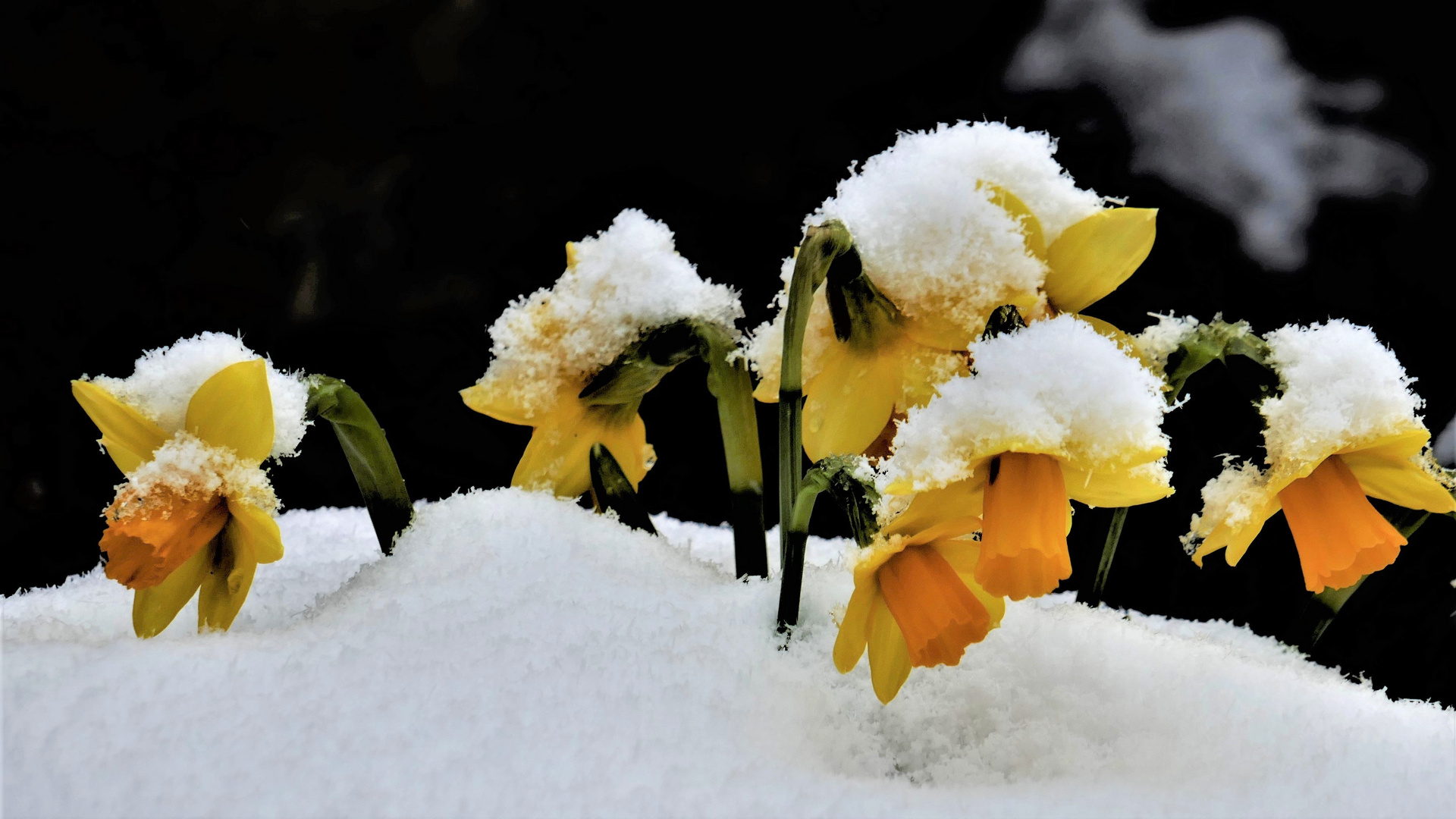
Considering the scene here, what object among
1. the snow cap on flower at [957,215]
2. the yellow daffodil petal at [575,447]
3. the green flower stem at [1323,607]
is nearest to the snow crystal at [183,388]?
the yellow daffodil petal at [575,447]

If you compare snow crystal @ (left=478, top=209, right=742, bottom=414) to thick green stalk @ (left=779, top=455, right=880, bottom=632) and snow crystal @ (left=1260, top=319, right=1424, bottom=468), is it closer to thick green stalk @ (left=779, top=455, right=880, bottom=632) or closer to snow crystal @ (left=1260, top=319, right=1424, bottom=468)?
thick green stalk @ (left=779, top=455, right=880, bottom=632)

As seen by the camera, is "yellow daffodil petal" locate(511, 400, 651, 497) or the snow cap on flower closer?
the snow cap on flower

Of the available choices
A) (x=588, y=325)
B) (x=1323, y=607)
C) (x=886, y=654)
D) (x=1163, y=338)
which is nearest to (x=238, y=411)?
(x=588, y=325)

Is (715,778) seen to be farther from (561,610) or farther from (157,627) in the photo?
(157,627)

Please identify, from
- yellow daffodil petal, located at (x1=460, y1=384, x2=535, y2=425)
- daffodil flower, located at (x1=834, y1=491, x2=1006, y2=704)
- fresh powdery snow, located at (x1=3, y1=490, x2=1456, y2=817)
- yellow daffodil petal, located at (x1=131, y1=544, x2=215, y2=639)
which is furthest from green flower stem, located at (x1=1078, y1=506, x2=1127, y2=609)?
yellow daffodil petal, located at (x1=131, y1=544, x2=215, y2=639)

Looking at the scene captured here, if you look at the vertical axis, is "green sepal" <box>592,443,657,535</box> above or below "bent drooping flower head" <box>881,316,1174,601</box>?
below

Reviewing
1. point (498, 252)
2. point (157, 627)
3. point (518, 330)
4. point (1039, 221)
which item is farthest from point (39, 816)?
point (498, 252)
